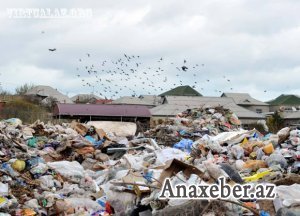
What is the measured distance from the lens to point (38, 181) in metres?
7.25

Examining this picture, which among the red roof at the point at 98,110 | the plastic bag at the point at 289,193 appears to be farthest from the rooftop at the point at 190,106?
the plastic bag at the point at 289,193

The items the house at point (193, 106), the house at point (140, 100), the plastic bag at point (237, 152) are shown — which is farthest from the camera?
the house at point (140, 100)

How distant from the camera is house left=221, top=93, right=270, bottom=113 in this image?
44.2 meters

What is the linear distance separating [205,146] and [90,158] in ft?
7.93

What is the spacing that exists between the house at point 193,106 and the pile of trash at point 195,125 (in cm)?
1495

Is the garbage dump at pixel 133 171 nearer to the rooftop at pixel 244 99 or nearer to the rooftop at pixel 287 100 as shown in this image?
the rooftop at pixel 244 99

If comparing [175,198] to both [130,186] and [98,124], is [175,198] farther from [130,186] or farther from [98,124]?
[98,124]

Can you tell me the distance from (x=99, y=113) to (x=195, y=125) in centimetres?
1203

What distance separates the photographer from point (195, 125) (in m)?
13.4

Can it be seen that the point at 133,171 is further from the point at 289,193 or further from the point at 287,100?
the point at 287,100

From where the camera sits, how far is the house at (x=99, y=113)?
2342 centimetres

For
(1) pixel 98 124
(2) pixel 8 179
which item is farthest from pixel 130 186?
(1) pixel 98 124

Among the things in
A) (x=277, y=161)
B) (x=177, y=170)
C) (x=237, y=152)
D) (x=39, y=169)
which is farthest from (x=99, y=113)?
(x=177, y=170)

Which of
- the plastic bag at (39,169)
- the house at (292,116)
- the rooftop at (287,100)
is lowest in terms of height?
the house at (292,116)
